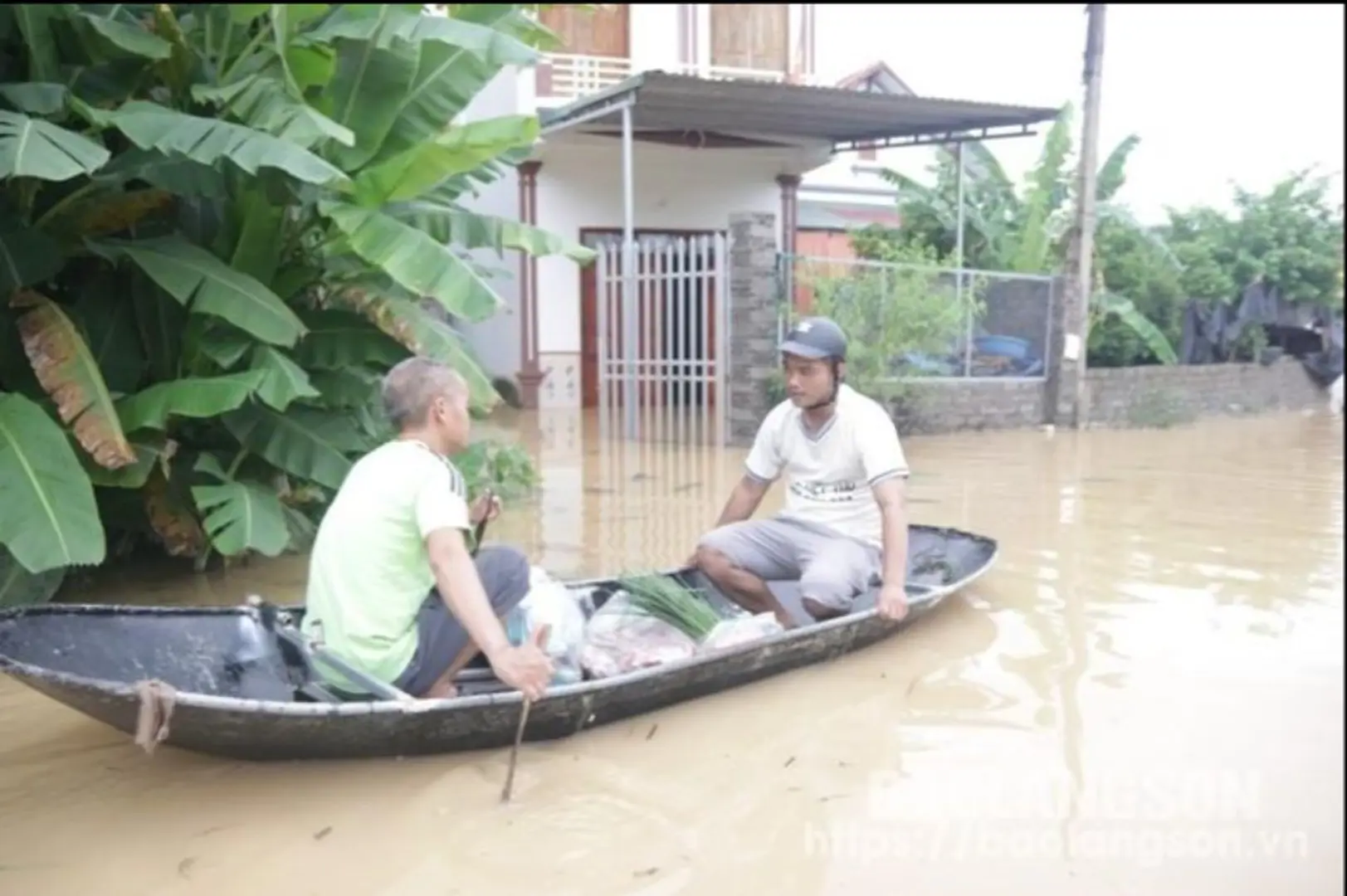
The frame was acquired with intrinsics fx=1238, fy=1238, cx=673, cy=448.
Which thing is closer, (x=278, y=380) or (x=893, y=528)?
(x=893, y=528)

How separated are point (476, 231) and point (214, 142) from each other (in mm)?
1950

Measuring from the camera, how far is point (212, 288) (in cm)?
562

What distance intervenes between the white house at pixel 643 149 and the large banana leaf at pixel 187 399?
8939 millimetres

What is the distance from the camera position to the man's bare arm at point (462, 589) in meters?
3.65

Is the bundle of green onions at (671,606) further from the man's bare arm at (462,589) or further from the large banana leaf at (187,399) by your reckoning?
the large banana leaf at (187,399)

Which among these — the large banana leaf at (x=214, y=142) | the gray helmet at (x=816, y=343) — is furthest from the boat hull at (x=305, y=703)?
the large banana leaf at (x=214, y=142)

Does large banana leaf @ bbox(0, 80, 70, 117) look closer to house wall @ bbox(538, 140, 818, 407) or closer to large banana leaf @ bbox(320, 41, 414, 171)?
large banana leaf @ bbox(320, 41, 414, 171)

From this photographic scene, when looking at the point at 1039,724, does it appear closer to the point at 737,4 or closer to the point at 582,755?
the point at 582,755

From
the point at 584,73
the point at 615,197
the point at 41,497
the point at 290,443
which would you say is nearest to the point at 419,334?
the point at 290,443

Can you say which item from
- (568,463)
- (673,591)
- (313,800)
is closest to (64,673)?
(313,800)

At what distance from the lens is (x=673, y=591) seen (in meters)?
5.14

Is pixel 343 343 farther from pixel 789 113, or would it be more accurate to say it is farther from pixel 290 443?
pixel 789 113

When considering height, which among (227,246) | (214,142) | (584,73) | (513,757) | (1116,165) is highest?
(584,73)

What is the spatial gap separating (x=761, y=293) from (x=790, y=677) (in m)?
7.40
